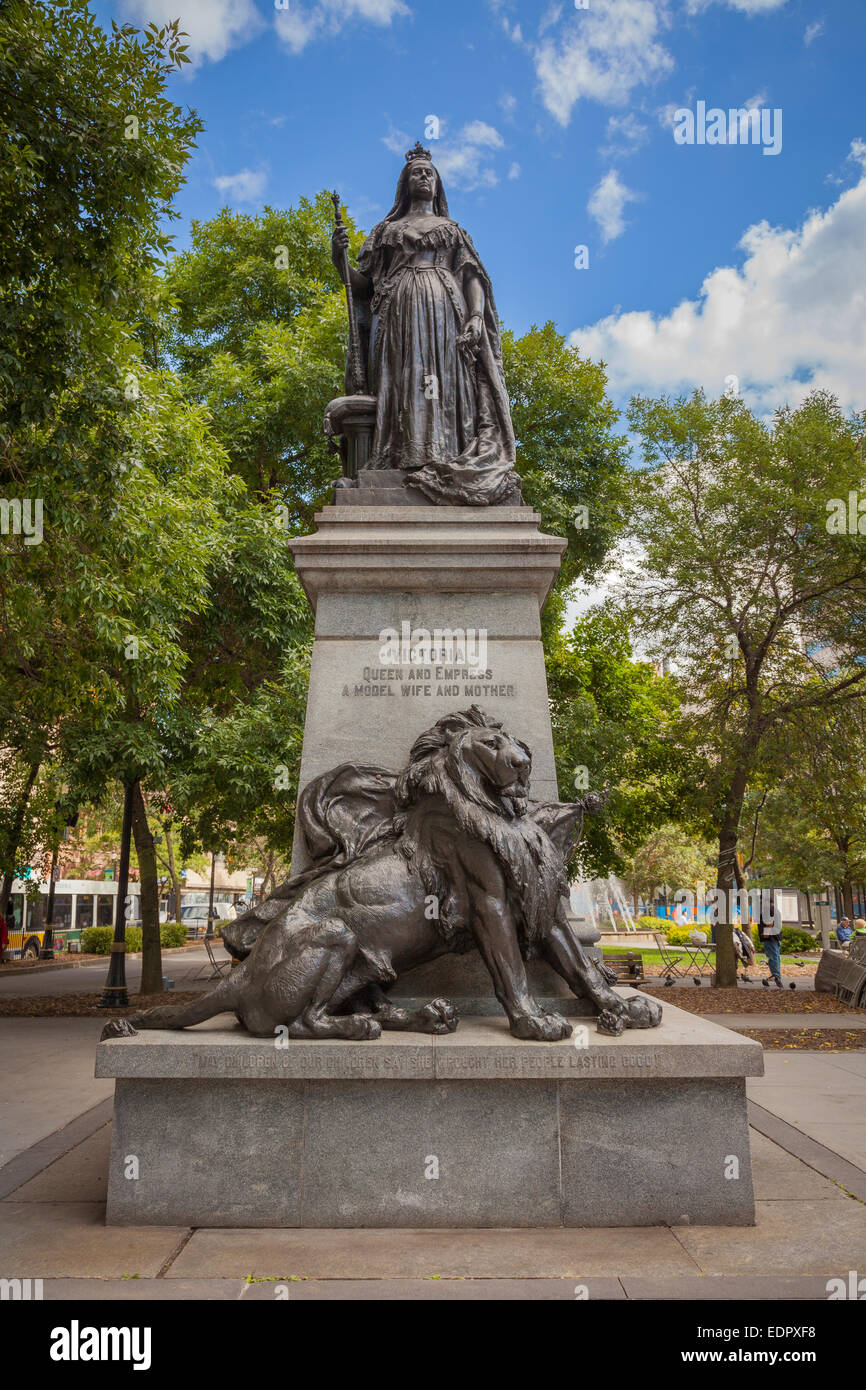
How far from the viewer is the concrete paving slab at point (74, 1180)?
5406mm

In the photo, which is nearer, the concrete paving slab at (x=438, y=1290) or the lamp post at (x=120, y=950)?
the concrete paving slab at (x=438, y=1290)

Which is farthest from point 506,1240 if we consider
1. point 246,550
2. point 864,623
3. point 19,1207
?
point 864,623

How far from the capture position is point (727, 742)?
19219mm

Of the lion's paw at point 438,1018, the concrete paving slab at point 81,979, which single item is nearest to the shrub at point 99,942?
the concrete paving slab at point 81,979

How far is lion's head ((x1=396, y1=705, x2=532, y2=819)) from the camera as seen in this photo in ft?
17.6

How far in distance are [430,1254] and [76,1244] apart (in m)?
1.56

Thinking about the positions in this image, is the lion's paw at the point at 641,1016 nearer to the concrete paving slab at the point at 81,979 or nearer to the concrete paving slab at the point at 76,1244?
the concrete paving slab at the point at 76,1244

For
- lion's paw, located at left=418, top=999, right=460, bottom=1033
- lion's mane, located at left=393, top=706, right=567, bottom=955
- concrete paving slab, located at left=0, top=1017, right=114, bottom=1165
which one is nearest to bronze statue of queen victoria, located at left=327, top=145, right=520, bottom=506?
lion's mane, located at left=393, top=706, right=567, bottom=955

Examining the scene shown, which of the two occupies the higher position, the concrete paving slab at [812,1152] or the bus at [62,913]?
the concrete paving slab at [812,1152]

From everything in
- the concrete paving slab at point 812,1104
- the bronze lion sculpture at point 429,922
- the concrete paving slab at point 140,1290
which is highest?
the bronze lion sculpture at point 429,922

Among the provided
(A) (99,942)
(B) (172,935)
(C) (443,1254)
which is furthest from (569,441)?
(B) (172,935)

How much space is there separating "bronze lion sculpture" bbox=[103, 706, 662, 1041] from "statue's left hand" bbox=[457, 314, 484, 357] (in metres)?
3.43

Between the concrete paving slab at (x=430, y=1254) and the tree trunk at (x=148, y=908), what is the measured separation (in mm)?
15059

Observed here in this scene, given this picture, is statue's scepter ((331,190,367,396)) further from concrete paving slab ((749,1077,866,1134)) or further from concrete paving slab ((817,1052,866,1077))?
concrete paving slab ((817,1052,866,1077))
